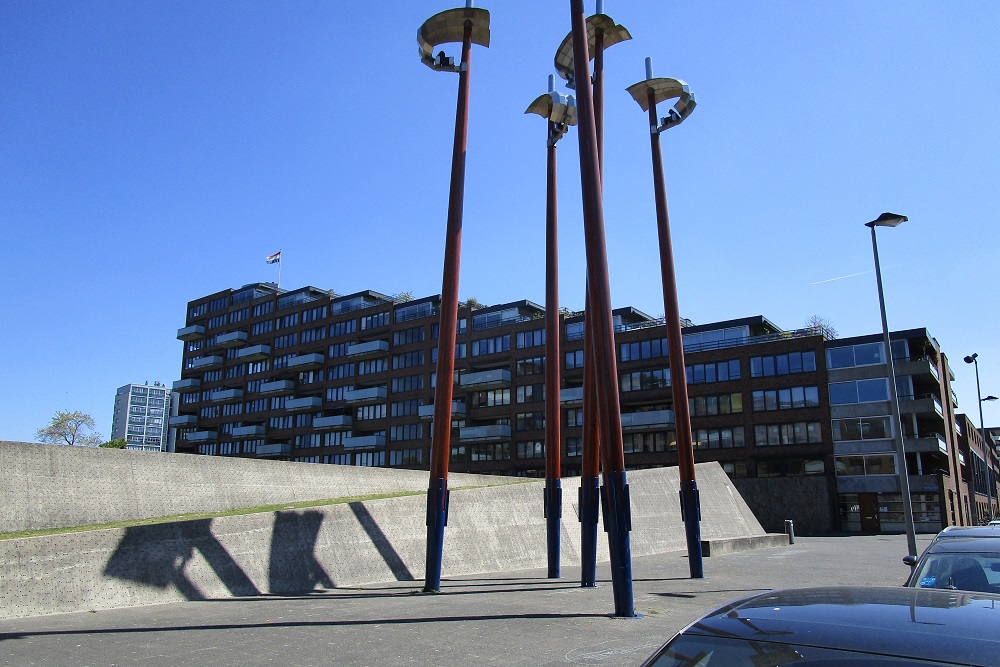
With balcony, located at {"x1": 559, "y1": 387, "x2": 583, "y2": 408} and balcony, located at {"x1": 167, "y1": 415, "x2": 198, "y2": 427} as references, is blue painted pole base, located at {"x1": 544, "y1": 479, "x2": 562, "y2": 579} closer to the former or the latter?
balcony, located at {"x1": 559, "y1": 387, "x2": 583, "y2": 408}

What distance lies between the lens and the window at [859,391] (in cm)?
5341

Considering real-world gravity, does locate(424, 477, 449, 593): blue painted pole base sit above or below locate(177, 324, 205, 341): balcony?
below

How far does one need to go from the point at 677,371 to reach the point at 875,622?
15.2 metres

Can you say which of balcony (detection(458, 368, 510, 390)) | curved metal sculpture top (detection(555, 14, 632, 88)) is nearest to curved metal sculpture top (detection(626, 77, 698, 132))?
curved metal sculpture top (detection(555, 14, 632, 88))

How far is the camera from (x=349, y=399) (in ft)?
275

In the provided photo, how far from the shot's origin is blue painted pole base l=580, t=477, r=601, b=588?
13.9 m

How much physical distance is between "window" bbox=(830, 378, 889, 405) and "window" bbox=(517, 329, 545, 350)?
26.5m

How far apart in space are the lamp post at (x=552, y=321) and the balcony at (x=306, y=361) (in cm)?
7328

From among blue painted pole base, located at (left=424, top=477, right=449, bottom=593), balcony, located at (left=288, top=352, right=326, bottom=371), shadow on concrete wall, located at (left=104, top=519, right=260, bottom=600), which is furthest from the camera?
balcony, located at (left=288, top=352, right=326, bottom=371)

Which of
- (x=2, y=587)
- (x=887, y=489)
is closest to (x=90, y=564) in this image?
(x=2, y=587)

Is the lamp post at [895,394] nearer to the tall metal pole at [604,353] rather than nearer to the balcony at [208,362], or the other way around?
the tall metal pole at [604,353]

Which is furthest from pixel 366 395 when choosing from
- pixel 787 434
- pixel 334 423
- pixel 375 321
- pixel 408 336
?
pixel 787 434

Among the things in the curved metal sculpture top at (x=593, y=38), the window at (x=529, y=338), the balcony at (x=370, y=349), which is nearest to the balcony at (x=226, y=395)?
the balcony at (x=370, y=349)

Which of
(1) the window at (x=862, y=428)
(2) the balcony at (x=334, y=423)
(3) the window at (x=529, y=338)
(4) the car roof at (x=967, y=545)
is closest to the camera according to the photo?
(4) the car roof at (x=967, y=545)
